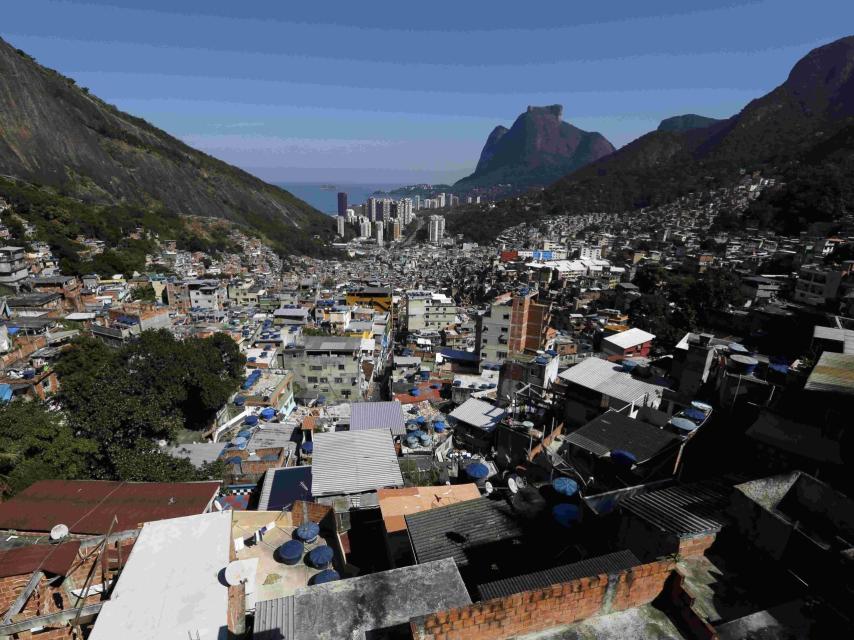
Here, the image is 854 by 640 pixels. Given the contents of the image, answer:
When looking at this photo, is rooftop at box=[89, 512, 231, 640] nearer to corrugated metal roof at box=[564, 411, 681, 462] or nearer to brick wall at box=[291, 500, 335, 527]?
brick wall at box=[291, 500, 335, 527]

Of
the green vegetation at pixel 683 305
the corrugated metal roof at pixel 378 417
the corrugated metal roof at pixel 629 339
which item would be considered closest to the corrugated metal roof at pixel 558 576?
the corrugated metal roof at pixel 378 417

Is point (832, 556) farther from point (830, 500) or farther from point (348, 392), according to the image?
point (348, 392)

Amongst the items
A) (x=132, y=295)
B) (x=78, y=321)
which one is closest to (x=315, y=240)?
(x=132, y=295)

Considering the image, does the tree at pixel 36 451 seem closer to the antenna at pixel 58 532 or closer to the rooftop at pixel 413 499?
the antenna at pixel 58 532

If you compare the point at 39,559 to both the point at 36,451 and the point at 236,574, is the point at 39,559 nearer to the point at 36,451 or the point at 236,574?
the point at 236,574

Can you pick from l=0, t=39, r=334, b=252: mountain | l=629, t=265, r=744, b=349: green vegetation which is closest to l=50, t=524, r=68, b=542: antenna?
l=629, t=265, r=744, b=349: green vegetation

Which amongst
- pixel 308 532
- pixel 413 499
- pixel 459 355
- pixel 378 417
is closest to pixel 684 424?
pixel 413 499
